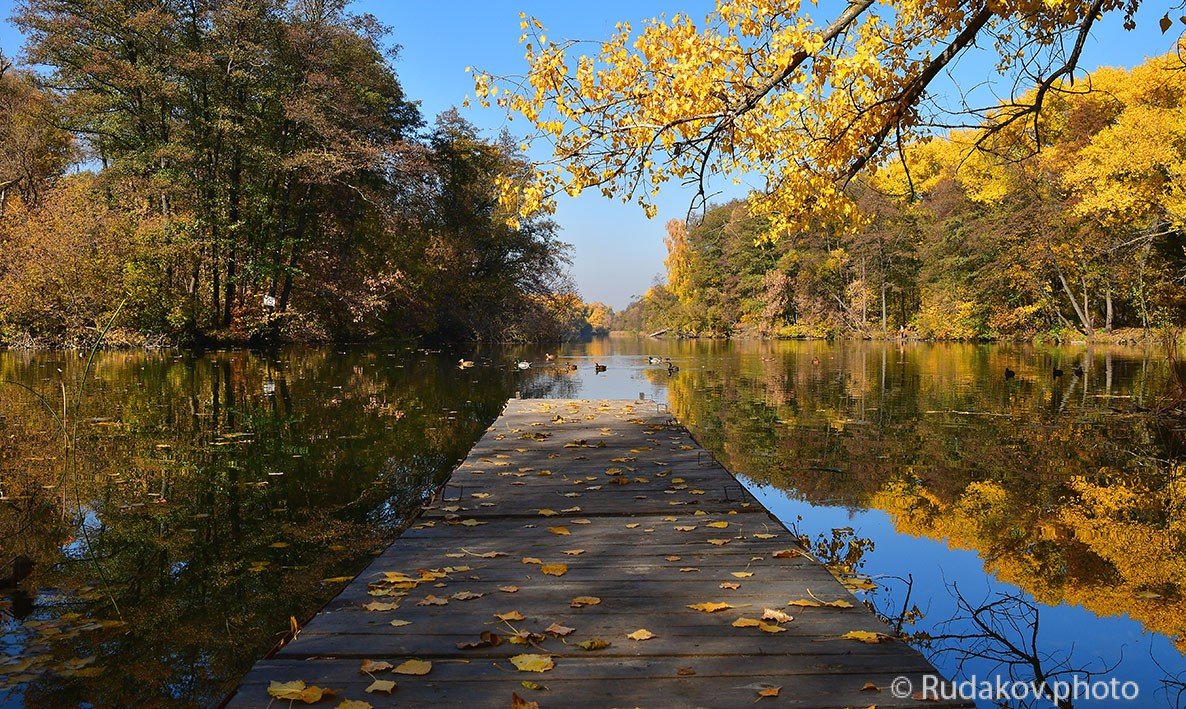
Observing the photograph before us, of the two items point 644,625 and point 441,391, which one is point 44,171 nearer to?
→ point 441,391

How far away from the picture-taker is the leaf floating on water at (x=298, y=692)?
2.33 meters

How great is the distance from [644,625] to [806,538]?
120 inches

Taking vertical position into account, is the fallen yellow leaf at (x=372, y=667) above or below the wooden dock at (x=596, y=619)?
above

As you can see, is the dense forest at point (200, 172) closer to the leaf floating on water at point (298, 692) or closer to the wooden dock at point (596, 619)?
the wooden dock at point (596, 619)

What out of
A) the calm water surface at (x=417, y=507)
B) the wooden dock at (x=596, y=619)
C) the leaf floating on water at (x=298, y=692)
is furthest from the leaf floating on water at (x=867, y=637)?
the leaf floating on water at (x=298, y=692)

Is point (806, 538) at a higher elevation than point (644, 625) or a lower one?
lower

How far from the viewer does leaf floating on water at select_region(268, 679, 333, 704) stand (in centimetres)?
233

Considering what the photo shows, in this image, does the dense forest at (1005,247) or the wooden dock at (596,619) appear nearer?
the wooden dock at (596,619)

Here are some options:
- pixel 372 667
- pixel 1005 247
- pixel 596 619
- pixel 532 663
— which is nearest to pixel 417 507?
pixel 596 619

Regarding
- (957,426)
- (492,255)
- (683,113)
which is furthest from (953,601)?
(492,255)

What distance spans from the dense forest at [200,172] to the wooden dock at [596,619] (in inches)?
939

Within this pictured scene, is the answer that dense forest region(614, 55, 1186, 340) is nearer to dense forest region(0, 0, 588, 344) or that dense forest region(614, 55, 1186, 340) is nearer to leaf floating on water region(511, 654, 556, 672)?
leaf floating on water region(511, 654, 556, 672)

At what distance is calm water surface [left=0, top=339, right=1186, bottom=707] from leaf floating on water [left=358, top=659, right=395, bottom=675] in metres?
0.99

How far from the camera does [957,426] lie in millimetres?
10688
